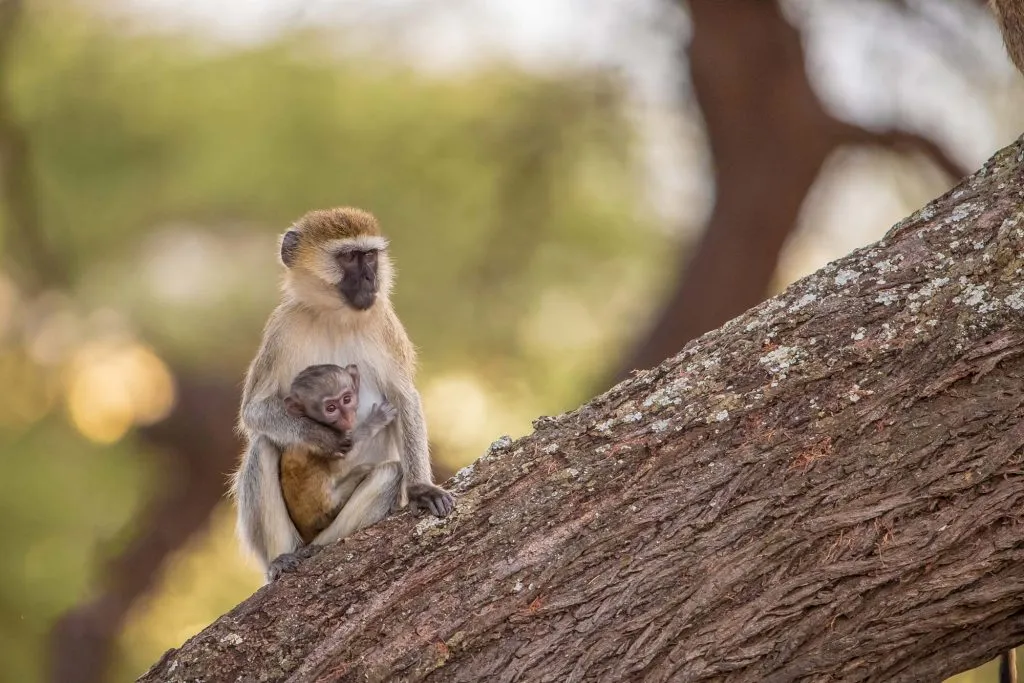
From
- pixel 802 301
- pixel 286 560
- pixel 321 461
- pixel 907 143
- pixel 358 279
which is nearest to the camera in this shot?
pixel 802 301

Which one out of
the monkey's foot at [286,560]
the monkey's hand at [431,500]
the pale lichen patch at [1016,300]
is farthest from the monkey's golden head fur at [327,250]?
the pale lichen patch at [1016,300]

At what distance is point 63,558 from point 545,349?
3.57 metres

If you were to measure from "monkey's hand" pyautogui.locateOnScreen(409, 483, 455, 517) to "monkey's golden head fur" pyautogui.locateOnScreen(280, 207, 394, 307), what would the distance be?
1.22 meters

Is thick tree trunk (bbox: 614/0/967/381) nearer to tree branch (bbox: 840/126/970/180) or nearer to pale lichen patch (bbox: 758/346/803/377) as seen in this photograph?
tree branch (bbox: 840/126/970/180)

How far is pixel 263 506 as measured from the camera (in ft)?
12.8

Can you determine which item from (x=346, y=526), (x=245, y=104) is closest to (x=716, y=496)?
(x=346, y=526)

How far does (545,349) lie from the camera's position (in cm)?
775

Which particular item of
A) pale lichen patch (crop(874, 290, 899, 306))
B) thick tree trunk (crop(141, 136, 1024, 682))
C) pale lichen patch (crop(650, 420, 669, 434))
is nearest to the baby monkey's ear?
thick tree trunk (crop(141, 136, 1024, 682))

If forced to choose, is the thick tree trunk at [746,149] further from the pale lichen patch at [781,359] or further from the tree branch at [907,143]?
the pale lichen patch at [781,359]

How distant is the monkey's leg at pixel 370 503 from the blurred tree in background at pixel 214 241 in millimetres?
3432

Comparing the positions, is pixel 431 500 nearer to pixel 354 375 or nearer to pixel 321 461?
pixel 321 461

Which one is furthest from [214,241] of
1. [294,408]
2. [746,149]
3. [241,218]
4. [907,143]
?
[907,143]

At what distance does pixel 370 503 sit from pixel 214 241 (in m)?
4.30

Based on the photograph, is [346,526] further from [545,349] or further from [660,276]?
[660,276]
